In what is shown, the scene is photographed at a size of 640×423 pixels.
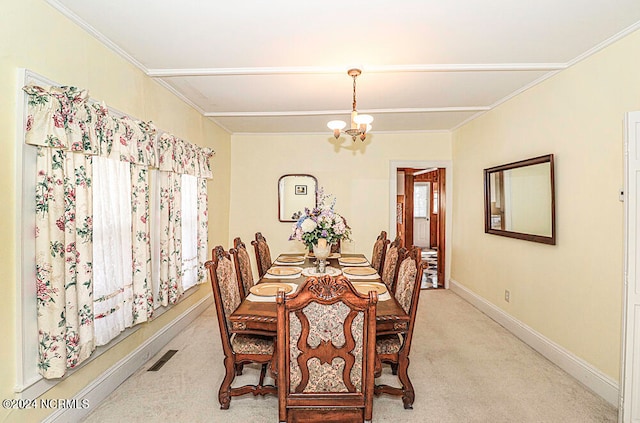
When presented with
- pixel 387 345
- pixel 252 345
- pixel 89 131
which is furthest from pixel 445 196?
pixel 89 131

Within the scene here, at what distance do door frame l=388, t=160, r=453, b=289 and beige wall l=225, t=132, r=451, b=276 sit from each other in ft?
0.23

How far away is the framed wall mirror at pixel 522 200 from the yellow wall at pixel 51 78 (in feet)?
12.2

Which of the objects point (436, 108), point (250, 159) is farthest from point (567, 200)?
point (250, 159)

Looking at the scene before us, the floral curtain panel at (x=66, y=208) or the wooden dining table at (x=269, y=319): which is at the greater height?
the floral curtain panel at (x=66, y=208)

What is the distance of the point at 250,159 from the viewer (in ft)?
18.0

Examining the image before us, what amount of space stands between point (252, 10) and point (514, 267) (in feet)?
11.5

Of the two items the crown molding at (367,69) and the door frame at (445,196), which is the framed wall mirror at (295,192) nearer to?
the door frame at (445,196)

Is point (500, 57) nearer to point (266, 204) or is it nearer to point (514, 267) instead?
point (514, 267)

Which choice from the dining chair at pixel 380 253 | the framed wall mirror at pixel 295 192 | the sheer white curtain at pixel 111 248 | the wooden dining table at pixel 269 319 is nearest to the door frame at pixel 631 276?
the wooden dining table at pixel 269 319

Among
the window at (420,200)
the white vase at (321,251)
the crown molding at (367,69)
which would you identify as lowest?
the white vase at (321,251)

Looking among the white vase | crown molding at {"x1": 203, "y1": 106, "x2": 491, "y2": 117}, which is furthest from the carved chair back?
crown molding at {"x1": 203, "y1": 106, "x2": 491, "y2": 117}

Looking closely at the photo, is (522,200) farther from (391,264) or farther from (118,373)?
(118,373)

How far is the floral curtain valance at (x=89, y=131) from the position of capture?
1787 mm

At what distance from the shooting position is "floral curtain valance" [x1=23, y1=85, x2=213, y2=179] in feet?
5.86
